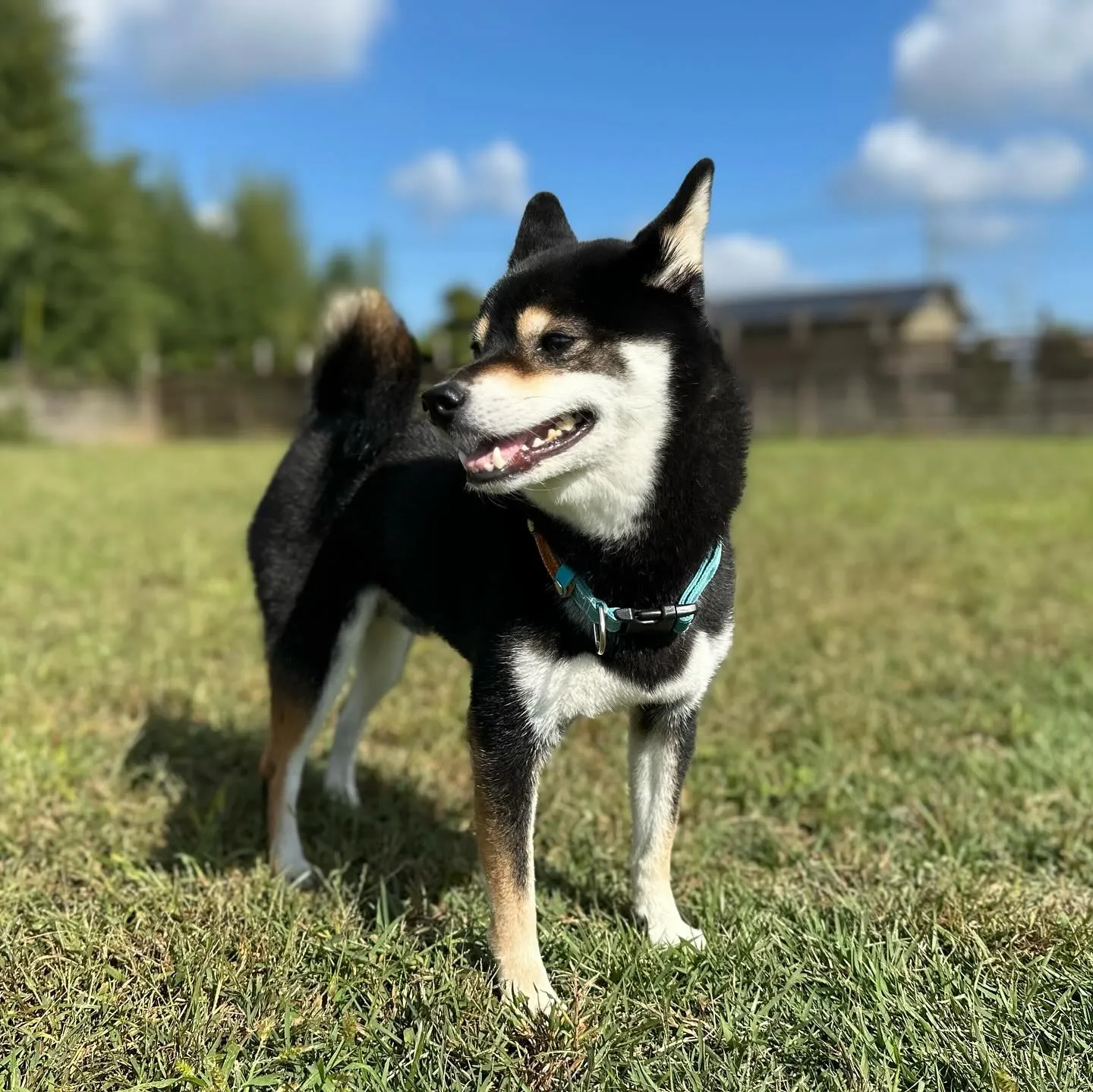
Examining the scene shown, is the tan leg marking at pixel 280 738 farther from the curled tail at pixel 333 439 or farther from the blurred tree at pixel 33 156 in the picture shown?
the blurred tree at pixel 33 156

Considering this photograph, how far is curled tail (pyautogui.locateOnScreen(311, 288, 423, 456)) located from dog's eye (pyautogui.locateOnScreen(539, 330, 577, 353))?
924mm

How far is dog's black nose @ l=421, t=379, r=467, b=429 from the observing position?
5.95ft

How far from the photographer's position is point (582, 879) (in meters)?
2.49

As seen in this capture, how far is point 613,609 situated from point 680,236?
81cm

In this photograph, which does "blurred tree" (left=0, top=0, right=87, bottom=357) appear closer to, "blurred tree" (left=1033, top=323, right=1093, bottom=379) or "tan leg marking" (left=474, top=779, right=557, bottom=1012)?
"blurred tree" (left=1033, top=323, right=1093, bottom=379)

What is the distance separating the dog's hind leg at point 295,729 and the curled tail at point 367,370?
52cm

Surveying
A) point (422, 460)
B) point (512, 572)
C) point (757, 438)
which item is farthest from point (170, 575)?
point (757, 438)

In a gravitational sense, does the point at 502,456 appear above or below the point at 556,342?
below

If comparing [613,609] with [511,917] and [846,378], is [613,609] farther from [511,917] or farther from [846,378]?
[846,378]

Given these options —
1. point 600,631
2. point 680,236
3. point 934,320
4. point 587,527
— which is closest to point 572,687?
point 600,631

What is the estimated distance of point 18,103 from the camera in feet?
84.0

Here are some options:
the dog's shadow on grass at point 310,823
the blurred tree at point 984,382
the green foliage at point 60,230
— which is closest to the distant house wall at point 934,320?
the blurred tree at point 984,382

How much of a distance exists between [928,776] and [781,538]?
452 cm

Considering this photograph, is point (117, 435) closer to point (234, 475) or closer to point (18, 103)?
point (18, 103)
